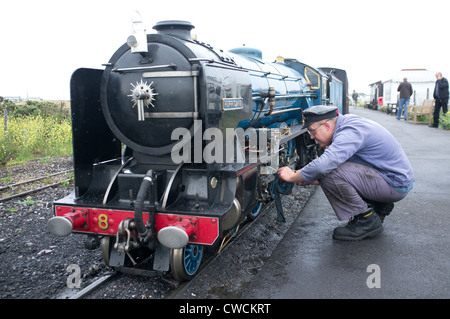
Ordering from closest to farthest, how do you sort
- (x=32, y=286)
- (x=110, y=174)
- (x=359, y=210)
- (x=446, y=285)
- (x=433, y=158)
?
(x=446, y=285), (x=32, y=286), (x=110, y=174), (x=359, y=210), (x=433, y=158)

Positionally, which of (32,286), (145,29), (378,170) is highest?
(145,29)

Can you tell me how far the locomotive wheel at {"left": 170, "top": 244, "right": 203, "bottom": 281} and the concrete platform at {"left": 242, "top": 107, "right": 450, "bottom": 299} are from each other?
0.58m

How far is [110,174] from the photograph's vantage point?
3742 mm

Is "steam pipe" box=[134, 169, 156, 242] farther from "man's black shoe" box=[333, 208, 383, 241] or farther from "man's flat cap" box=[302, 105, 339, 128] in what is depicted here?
"man's black shoe" box=[333, 208, 383, 241]

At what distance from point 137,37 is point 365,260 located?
299 cm

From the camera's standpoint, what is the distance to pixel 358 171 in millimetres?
4020

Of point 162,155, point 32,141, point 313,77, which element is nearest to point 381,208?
point 162,155

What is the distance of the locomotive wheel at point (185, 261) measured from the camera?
325 centimetres

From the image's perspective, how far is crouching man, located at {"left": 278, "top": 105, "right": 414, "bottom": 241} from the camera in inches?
155

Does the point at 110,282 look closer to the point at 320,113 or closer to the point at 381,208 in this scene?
the point at 320,113

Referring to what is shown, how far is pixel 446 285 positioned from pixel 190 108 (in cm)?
263

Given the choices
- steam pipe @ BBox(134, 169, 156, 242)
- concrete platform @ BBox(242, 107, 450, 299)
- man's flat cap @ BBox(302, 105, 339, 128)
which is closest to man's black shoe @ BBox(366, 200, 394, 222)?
concrete platform @ BBox(242, 107, 450, 299)
